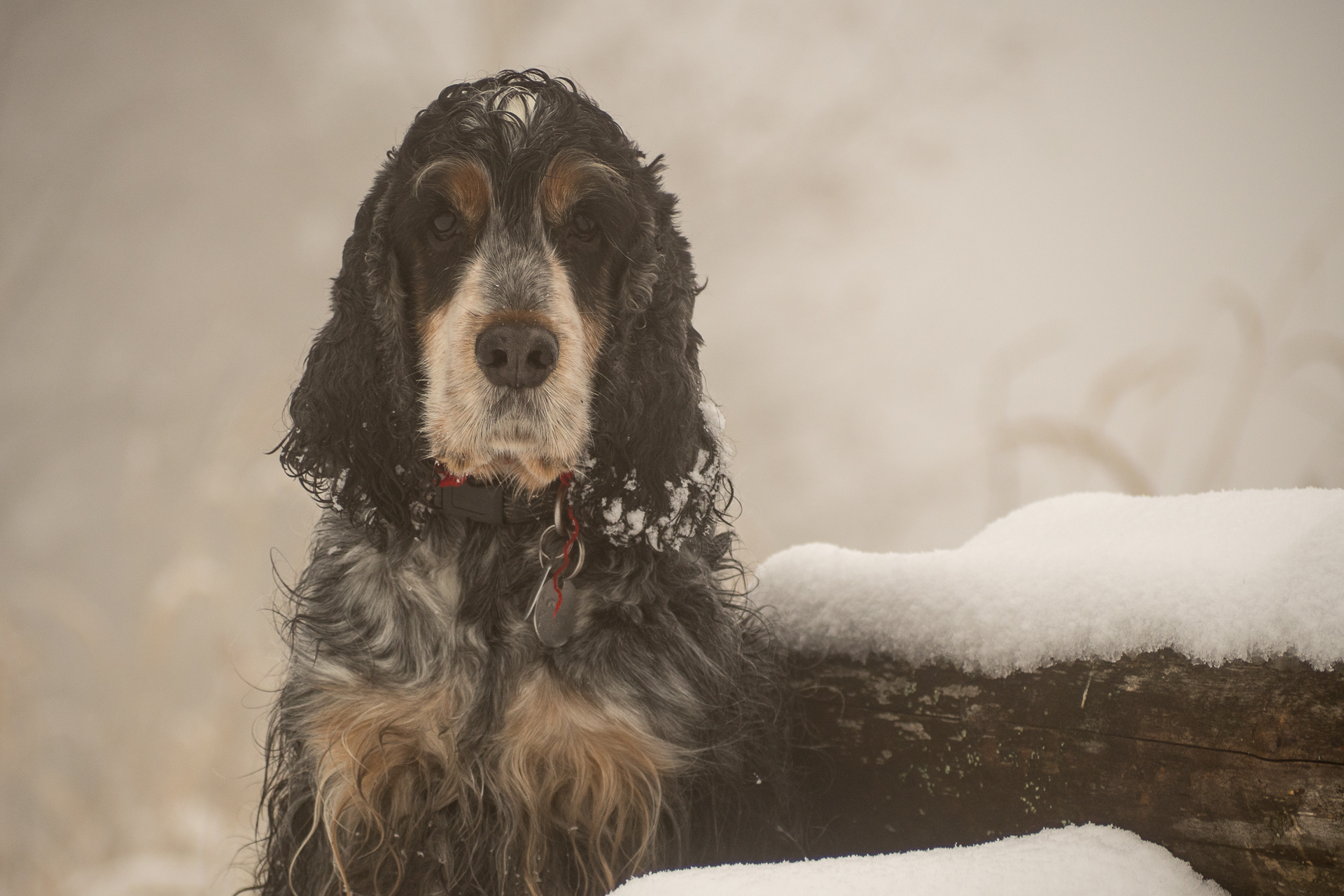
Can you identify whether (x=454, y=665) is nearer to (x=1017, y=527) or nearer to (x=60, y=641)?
(x=1017, y=527)

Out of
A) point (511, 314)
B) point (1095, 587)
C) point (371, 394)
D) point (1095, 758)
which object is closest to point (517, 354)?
point (511, 314)

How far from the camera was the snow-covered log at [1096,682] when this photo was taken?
1312 mm

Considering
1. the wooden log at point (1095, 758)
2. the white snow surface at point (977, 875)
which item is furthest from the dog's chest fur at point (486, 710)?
the white snow surface at point (977, 875)

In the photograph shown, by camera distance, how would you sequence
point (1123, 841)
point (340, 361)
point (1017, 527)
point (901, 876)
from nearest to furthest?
point (901, 876) < point (1123, 841) < point (340, 361) < point (1017, 527)

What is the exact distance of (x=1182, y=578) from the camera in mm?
1503

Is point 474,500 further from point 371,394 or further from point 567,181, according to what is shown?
point 567,181

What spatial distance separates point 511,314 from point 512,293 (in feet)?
0.22

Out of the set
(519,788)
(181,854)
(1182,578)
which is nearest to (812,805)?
(519,788)

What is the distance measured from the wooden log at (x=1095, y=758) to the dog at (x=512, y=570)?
0.57 ft

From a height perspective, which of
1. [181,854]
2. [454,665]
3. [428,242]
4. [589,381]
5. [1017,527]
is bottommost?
[181,854]

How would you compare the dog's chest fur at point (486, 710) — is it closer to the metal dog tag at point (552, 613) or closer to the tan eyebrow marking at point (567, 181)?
the metal dog tag at point (552, 613)

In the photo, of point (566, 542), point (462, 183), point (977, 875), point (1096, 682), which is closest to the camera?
point (977, 875)

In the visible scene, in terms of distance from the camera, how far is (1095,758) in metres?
1.56

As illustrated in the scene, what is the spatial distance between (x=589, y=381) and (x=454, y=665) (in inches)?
24.2
